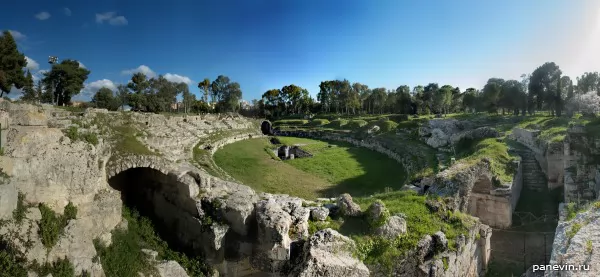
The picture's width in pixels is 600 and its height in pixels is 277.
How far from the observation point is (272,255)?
9531mm

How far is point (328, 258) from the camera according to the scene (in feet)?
29.2

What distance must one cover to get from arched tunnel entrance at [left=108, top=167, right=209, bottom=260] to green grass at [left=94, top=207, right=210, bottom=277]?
33 cm

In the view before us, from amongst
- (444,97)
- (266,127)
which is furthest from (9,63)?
(444,97)

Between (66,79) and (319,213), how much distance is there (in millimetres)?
38574

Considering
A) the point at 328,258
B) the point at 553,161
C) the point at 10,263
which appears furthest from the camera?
the point at 553,161

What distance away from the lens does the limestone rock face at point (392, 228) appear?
390 inches

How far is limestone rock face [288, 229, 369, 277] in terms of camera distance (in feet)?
28.5

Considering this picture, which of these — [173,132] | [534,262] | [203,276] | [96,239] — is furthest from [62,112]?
[534,262]

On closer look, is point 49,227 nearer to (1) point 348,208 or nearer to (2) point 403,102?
(1) point 348,208

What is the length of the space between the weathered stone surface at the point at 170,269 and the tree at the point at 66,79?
35960mm

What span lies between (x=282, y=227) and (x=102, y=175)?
18.7 ft

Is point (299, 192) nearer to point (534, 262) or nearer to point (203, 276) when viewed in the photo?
point (203, 276)

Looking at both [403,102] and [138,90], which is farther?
[403,102]

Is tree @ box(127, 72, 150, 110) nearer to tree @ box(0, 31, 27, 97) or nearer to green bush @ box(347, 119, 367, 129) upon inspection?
tree @ box(0, 31, 27, 97)
